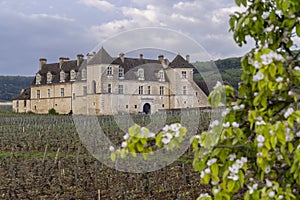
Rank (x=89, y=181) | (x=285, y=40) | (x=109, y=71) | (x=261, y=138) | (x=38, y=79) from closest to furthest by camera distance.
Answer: (x=261, y=138) → (x=285, y=40) → (x=89, y=181) → (x=109, y=71) → (x=38, y=79)

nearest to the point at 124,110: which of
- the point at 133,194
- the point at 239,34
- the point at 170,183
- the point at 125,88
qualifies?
the point at 125,88

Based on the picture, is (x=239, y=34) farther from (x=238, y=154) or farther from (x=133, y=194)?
(x=133, y=194)

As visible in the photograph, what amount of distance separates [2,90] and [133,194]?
87.4 meters

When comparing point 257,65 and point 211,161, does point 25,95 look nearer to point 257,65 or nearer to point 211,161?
→ point 211,161

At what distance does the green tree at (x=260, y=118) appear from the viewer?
2410mm

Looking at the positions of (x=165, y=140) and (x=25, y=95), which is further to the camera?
(x=25, y=95)

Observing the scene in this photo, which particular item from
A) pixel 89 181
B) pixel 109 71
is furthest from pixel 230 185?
pixel 109 71

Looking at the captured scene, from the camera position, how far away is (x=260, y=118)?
2477 millimetres

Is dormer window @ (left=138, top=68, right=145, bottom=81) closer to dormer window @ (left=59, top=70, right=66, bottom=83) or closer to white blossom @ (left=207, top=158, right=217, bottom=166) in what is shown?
white blossom @ (left=207, top=158, right=217, bottom=166)

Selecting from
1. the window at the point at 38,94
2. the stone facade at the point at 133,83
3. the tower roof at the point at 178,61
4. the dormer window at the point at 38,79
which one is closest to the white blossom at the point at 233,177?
the tower roof at the point at 178,61

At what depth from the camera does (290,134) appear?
2.37 metres

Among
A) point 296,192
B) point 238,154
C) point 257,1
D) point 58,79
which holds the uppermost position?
point 58,79

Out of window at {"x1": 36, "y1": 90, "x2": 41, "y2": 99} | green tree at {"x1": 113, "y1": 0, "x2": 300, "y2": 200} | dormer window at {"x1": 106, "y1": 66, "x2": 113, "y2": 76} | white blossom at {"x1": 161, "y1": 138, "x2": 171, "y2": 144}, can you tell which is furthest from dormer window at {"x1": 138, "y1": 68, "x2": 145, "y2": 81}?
window at {"x1": 36, "y1": 90, "x2": 41, "y2": 99}

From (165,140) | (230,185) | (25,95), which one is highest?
(25,95)
